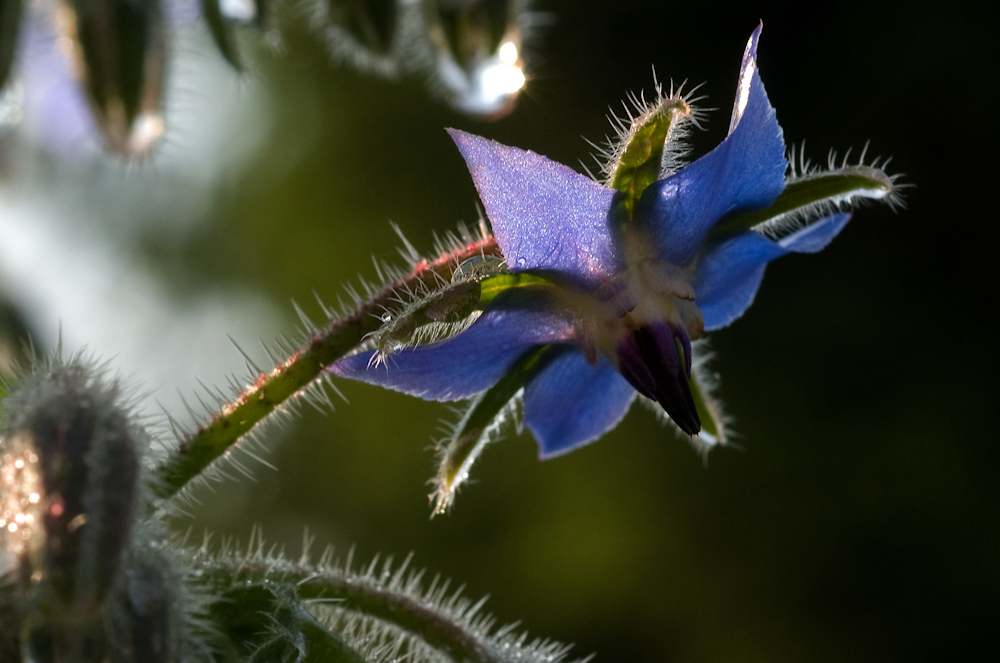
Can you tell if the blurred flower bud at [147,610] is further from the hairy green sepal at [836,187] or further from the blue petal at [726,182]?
the hairy green sepal at [836,187]

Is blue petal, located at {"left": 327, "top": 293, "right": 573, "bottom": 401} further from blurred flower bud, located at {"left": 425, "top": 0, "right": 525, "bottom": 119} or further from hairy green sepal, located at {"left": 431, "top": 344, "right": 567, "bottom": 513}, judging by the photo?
blurred flower bud, located at {"left": 425, "top": 0, "right": 525, "bottom": 119}

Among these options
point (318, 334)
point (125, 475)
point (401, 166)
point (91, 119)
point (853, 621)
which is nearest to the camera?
point (125, 475)

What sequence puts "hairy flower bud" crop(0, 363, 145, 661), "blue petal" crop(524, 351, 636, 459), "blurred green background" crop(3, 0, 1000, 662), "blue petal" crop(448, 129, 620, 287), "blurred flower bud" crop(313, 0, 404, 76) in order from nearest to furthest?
"hairy flower bud" crop(0, 363, 145, 661)
"blue petal" crop(448, 129, 620, 287)
"blue petal" crop(524, 351, 636, 459)
"blurred flower bud" crop(313, 0, 404, 76)
"blurred green background" crop(3, 0, 1000, 662)

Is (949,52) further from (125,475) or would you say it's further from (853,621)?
(125,475)

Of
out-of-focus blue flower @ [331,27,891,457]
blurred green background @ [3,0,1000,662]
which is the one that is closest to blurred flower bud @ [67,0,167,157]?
out-of-focus blue flower @ [331,27,891,457]

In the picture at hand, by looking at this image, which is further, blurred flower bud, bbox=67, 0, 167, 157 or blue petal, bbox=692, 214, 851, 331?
blurred flower bud, bbox=67, 0, 167, 157

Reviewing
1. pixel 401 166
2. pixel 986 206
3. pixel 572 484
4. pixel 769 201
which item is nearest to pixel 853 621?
pixel 572 484

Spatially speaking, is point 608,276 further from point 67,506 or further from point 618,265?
point 67,506
